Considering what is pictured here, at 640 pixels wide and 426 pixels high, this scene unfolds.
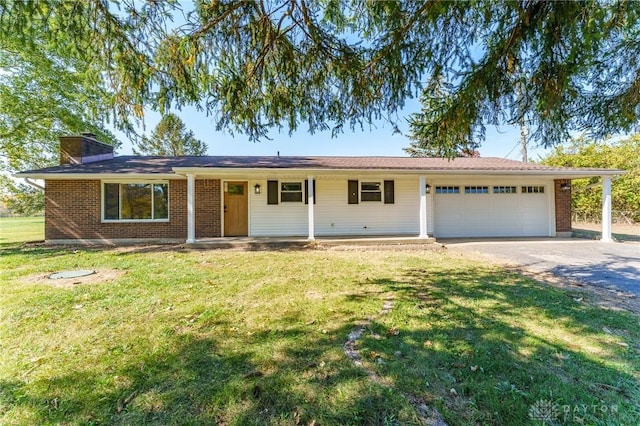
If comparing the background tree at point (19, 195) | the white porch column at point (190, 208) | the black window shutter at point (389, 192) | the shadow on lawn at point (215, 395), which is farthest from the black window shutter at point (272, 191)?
the background tree at point (19, 195)

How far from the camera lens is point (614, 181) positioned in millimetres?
16156

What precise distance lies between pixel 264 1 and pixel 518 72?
3663 mm

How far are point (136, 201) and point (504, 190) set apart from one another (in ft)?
46.9

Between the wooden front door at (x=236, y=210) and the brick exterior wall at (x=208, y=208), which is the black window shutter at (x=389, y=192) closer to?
the wooden front door at (x=236, y=210)

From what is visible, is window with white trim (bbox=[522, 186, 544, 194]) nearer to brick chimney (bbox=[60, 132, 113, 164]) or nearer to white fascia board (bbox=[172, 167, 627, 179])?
white fascia board (bbox=[172, 167, 627, 179])

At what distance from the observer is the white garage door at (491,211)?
11680 millimetres

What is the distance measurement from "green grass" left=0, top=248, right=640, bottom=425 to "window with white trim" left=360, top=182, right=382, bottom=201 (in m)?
6.43

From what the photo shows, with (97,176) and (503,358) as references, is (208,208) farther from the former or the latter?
(503,358)

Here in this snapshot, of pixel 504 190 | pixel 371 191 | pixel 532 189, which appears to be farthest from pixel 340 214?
pixel 532 189

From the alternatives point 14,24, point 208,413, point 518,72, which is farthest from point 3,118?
point 518,72

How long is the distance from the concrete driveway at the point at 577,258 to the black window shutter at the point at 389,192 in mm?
2513

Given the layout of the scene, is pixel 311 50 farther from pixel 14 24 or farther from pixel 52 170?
A: pixel 52 170

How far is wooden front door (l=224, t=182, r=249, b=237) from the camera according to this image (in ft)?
35.2

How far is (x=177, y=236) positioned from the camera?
33.8ft
